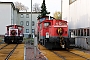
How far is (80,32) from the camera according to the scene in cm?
2817

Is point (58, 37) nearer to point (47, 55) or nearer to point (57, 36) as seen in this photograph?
point (57, 36)

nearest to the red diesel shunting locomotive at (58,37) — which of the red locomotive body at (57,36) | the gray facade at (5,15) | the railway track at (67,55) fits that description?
the red locomotive body at (57,36)

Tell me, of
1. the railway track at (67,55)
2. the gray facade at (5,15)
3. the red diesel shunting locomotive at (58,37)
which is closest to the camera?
the railway track at (67,55)

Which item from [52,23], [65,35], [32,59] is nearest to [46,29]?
[52,23]

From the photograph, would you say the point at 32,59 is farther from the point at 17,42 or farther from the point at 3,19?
the point at 3,19

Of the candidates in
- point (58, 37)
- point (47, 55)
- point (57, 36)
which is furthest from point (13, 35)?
point (47, 55)

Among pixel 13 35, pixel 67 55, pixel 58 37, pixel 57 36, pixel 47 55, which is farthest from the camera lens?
pixel 13 35

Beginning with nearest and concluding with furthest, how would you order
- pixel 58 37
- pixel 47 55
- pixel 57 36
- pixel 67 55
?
1. pixel 47 55
2. pixel 67 55
3. pixel 58 37
4. pixel 57 36

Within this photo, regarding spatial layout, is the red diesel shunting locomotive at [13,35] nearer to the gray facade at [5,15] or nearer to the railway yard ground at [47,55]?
the railway yard ground at [47,55]

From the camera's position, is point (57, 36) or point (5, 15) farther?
point (5, 15)

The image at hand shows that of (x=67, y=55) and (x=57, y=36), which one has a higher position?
(x=57, y=36)

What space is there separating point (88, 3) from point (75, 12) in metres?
6.35

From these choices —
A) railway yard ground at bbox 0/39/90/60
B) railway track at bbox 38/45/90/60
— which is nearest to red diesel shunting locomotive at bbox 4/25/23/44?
railway yard ground at bbox 0/39/90/60

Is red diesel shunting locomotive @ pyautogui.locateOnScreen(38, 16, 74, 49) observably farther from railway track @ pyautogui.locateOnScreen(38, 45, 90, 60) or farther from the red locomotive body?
railway track @ pyautogui.locateOnScreen(38, 45, 90, 60)
